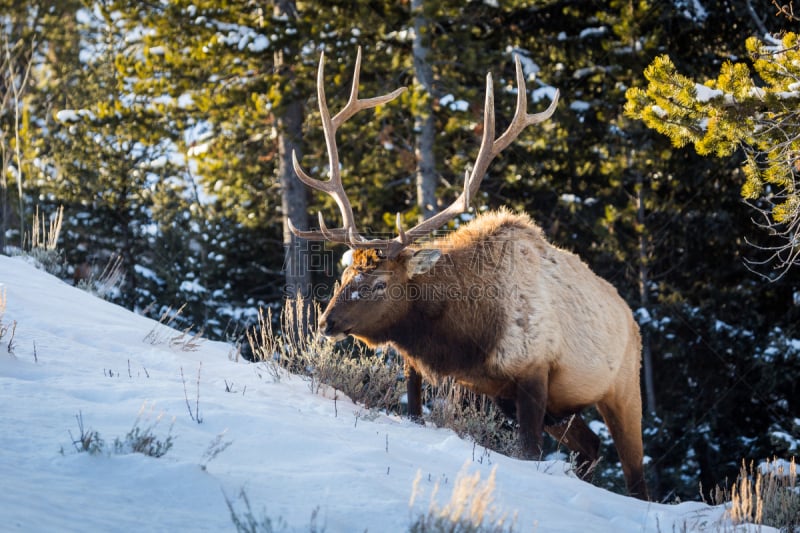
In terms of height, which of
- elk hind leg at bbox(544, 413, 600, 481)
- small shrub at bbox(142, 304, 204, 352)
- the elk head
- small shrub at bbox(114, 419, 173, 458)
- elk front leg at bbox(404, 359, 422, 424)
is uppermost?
the elk head

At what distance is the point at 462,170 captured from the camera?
13.0 metres

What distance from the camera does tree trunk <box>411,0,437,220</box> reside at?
40.3ft

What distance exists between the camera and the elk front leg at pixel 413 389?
653 cm

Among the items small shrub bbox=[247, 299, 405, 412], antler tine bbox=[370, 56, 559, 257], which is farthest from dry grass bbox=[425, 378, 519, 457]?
antler tine bbox=[370, 56, 559, 257]

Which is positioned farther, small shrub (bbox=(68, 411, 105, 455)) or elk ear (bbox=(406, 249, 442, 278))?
elk ear (bbox=(406, 249, 442, 278))

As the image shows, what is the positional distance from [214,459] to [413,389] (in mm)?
3142

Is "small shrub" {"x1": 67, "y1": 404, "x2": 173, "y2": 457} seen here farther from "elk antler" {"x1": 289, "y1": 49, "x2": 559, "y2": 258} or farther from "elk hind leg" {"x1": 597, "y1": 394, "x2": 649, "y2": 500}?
"elk hind leg" {"x1": 597, "y1": 394, "x2": 649, "y2": 500}

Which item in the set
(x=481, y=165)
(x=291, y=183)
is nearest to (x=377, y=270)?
(x=481, y=165)

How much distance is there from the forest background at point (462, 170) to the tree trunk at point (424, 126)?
0.03 meters

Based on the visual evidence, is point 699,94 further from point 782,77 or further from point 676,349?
point 676,349

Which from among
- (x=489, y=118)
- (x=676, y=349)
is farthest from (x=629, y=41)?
(x=489, y=118)

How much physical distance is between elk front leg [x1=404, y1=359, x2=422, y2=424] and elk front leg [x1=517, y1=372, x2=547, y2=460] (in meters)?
0.87

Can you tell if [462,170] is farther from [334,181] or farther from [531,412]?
[531,412]

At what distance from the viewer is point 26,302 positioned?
6.34 meters
